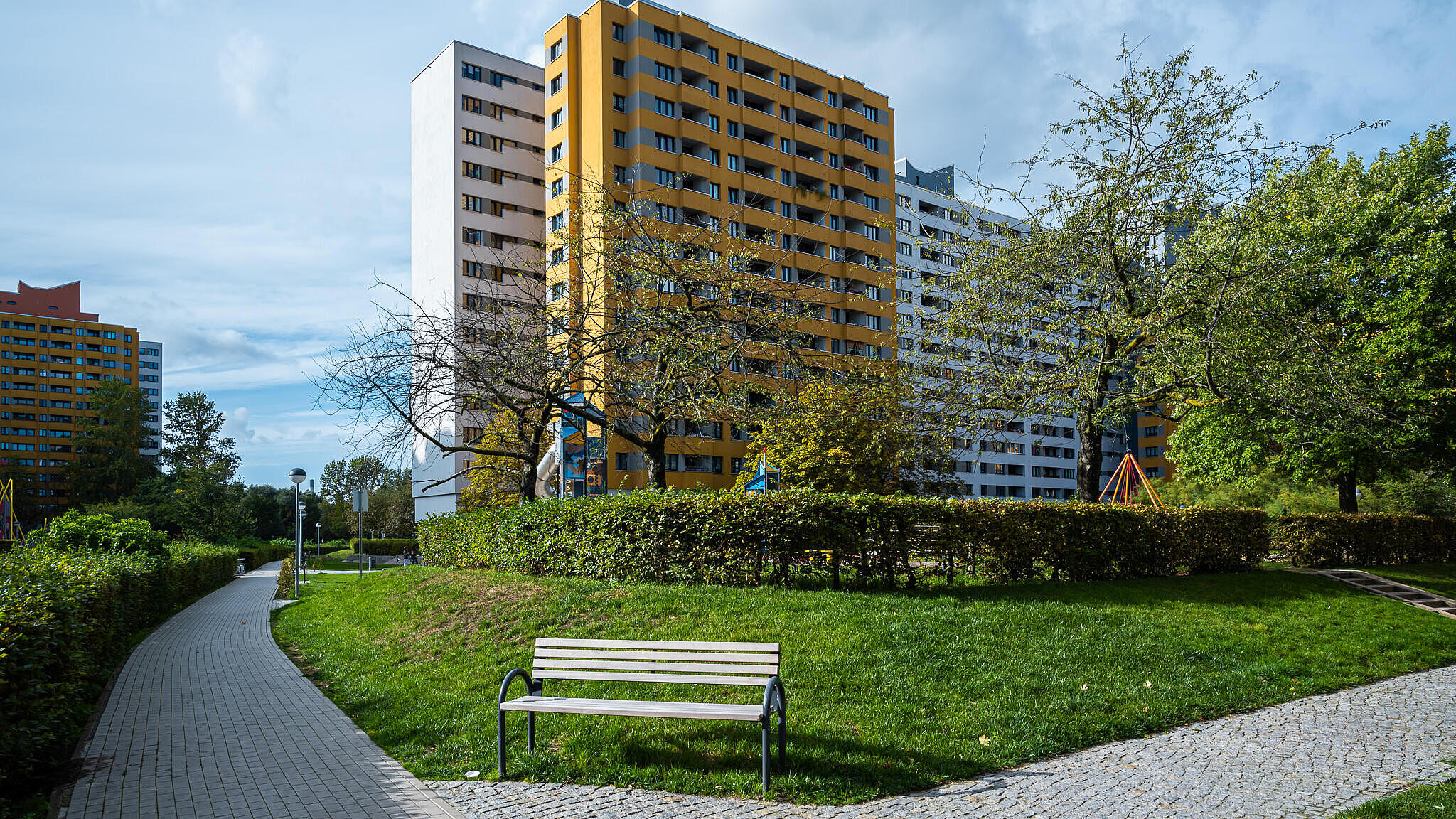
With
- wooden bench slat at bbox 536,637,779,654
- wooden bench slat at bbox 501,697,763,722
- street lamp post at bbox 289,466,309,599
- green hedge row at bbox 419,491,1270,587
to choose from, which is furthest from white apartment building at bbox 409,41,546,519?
wooden bench slat at bbox 501,697,763,722

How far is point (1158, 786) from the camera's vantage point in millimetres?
→ 6000

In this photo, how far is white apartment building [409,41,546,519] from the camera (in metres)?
57.5

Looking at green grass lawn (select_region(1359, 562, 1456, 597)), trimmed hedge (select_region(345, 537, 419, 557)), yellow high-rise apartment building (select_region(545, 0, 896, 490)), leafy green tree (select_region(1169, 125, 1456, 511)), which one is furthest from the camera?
trimmed hedge (select_region(345, 537, 419, 557))

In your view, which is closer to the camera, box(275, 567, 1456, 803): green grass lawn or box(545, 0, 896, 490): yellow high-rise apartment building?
box(275, 567, 1456, 803): green grass lawn

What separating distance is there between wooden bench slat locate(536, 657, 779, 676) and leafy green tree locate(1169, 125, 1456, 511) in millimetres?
12322

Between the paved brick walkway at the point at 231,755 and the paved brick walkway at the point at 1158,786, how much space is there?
74 cm

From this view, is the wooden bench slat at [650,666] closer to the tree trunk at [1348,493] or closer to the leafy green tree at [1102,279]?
the leafy green tree at [1102,279]

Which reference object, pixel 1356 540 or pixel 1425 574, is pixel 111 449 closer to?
pixel 1356 540

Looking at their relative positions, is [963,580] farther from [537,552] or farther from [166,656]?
[166,656]

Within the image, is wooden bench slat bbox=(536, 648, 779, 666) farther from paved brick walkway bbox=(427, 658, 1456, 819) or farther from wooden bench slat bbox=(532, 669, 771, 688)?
paved brick walkway bbox=(427, 658, 1456, 819)

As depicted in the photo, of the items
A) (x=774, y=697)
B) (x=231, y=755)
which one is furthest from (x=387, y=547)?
(x=774, y=697)

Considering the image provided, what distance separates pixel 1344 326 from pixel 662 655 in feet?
76.0

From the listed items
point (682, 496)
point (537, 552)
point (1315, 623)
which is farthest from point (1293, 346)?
point (537, 552)

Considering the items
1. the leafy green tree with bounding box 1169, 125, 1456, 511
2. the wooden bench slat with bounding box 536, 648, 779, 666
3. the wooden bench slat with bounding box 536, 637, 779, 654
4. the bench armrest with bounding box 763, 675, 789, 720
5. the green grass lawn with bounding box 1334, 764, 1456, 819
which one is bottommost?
the green grass lawn with bounding box 1334, 764, 1456, 819
